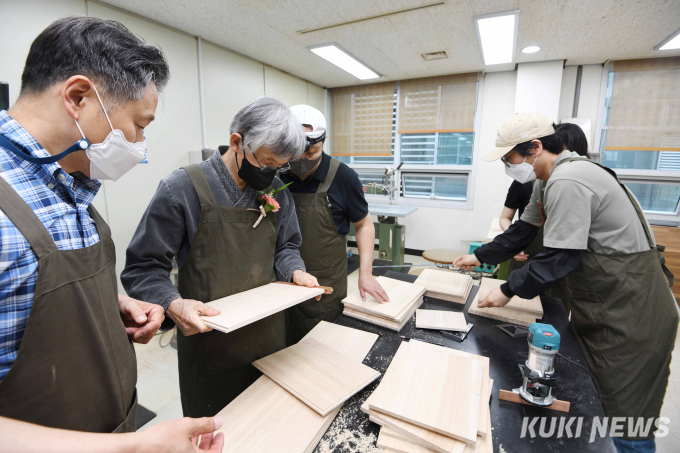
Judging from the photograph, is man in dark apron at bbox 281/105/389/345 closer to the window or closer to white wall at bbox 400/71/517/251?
white wall at bbox 400/71/517/251

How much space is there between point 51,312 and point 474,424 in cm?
89

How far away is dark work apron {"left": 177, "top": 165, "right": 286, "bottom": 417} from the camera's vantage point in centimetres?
113

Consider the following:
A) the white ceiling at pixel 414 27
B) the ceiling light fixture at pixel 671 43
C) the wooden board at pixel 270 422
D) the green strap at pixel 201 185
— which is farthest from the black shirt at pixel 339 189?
the ceiling light fixture at pixel 671 43

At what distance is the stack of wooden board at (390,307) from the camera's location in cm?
130

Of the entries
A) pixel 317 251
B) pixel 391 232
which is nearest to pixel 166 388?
pixel 317 251

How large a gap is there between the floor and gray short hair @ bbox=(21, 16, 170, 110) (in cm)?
201

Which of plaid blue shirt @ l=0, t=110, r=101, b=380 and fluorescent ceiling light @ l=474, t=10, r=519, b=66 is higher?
fluorescent ceiling light @ l=474, t=10, r=519, b=66

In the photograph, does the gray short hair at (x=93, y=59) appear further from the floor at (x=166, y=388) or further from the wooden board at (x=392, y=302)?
the floor at (x=166, y=388)

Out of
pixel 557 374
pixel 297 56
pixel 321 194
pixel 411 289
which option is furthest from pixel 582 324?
pixel 297 56

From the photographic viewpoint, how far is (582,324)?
139 centimetres

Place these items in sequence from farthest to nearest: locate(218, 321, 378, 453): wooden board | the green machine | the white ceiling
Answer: the green machine → the white ceiling → locate(218, 321, 378, 453): wooden board

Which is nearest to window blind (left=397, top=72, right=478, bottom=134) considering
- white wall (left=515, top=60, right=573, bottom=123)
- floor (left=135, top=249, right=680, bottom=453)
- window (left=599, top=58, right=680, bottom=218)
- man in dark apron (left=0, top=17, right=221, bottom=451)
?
white wall (left=515, top=60, right=573, bottom=123)

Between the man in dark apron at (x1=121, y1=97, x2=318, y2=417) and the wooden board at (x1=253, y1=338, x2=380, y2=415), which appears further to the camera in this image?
the man in dark apron at (x1=121, y1=97, x2=318, y2=417)

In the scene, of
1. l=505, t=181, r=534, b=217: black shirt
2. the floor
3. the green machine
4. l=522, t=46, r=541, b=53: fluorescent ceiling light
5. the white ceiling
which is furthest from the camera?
the green machine
